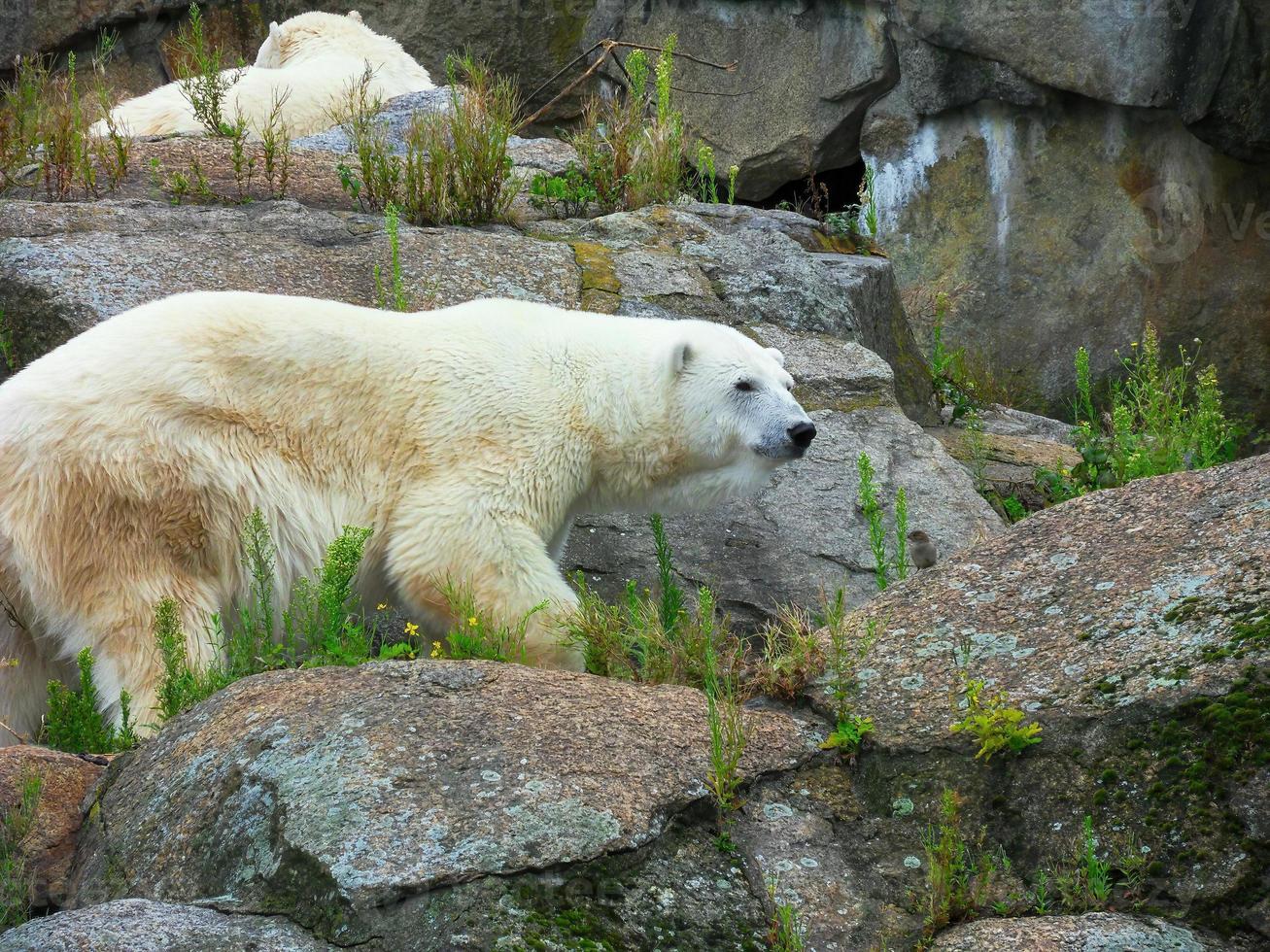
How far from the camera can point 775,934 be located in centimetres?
254

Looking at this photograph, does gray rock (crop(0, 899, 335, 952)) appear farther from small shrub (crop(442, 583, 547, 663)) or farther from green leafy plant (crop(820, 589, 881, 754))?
small shrub (crop(442, 583, 547, 663))

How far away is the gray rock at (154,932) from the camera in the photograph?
2.34m

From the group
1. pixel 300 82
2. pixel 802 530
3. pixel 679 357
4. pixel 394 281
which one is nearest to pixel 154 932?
pixel 679 357

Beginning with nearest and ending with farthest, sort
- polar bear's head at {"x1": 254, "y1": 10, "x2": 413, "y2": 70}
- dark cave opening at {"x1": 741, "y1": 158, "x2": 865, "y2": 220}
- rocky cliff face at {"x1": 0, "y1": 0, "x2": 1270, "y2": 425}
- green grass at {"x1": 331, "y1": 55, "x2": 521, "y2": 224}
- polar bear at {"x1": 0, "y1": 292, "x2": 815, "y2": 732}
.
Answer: polar bear at {"x1": 0, "y1": 292, "x2": 815, "y2": 732} → green grass at {"x1": 331, "y1": 55, "x2": 521, "y2": 224} → rocky cliff face at {"x1": 0, "y1": 0, "x2": 1270, "y2": 425} → polar bear's head at {"x1": 254, "y1": 10, "x2": 413, "y2": 70} → dark cave opening at {"x1": 741, "y1": 158, "x2": 865, "y2": 220}

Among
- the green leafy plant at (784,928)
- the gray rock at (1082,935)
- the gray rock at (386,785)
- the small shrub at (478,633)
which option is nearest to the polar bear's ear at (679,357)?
the small shrub at (478,633)

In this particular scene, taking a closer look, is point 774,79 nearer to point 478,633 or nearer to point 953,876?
point 478,633

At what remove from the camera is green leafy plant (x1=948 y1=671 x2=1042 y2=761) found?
2.86m

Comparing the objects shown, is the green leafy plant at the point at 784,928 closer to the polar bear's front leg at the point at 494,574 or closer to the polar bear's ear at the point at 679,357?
the polar bear's front leg at the point at 494,574

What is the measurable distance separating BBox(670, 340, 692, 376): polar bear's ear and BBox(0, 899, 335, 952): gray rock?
2.67 metres

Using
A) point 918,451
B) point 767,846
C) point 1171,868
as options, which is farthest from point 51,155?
point 1171,868

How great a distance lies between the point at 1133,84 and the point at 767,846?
842cm

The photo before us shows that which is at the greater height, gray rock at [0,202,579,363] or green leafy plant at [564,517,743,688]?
gray rock at [0,202,579,363]

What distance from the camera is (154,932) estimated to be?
240 centimetres

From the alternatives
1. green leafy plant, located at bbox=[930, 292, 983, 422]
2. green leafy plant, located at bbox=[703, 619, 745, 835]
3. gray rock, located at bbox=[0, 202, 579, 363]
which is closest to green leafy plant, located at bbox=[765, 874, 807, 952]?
green leafy plant, located at bbox=[703, 619, 745, 835]
